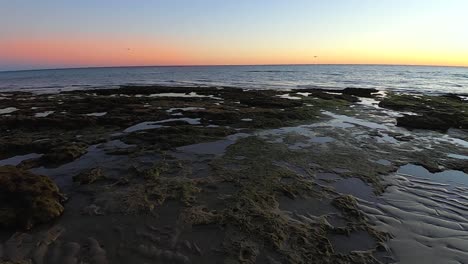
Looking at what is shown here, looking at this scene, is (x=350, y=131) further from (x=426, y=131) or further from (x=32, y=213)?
(x=32, y=213)

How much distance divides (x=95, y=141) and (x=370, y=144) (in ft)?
40.5

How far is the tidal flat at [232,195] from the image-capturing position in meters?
6.22

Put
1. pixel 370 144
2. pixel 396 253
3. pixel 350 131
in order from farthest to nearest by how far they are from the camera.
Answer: pixel 350 131 → pixel 370 144 → pixel 396 253

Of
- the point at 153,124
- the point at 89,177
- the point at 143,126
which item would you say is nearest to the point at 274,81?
the point at 153,124

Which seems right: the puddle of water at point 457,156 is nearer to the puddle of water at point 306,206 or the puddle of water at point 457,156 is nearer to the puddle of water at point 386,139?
the puddle of water at point 386,139

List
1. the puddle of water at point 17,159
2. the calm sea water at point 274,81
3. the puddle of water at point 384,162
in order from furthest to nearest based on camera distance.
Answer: the calm sea water at point 274,81, the puddle of water at point 17,159, the puddle of water at point 384,162

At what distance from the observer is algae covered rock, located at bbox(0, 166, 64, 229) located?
7047mm

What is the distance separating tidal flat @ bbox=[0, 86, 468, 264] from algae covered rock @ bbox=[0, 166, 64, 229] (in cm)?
3

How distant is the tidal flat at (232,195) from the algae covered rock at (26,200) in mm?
28

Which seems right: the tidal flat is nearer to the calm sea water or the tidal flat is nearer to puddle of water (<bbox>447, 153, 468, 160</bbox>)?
puddle of water (<bbox>447, 153, 468, 160</bbox>)

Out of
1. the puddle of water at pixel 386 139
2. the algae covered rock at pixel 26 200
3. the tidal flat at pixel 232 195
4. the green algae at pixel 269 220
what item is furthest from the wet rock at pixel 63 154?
the puddle of water at pixel 386 139

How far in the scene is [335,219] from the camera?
24.5ft

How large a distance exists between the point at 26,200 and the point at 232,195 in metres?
4.94

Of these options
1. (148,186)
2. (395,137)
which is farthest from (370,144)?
(148,186)
